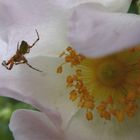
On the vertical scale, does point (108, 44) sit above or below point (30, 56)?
above

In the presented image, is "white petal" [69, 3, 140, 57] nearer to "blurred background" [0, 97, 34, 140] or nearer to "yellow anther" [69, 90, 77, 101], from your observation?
"yellow anther" [69, 90, 77, 101]

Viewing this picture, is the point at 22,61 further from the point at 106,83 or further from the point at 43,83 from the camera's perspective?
the point at 106,83

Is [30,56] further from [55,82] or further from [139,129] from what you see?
[139,129]

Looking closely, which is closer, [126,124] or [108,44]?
[108,44]

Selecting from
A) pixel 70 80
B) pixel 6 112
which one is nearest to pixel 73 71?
pixel 70 80

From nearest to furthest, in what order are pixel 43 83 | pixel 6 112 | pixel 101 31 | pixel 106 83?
pixel 101 31 → pixel 43 83 → pixel 106 83 → pixel 6 112

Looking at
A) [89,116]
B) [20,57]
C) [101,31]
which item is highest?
[101,31]

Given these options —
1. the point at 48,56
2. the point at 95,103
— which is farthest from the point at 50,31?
the point at 95,103
